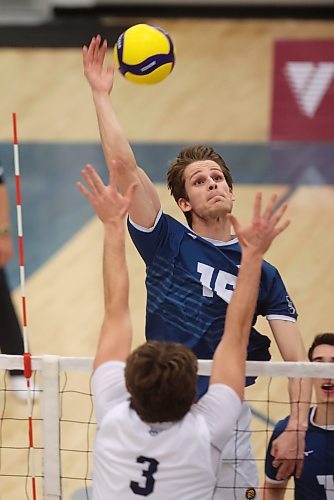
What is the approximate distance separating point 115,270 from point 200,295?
0.90m

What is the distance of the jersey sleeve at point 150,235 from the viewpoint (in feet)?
16.7

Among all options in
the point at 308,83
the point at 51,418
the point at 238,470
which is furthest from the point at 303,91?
the point at 51,418

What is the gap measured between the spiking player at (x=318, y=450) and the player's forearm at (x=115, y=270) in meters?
1.63

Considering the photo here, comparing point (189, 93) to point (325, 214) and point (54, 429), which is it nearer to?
point (325, 214)

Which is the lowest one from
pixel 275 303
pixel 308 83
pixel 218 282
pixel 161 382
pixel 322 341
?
pixel 322 341

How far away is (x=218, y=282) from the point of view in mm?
5043

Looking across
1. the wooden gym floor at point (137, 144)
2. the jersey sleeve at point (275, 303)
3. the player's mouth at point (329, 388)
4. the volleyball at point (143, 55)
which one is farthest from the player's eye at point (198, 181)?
the wooden gym floor at point (137, 144)

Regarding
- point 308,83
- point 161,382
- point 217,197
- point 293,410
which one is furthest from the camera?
point 308,83

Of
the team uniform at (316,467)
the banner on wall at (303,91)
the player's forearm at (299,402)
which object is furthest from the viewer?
the banner on wall at (303,91)

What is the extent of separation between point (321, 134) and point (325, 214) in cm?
296

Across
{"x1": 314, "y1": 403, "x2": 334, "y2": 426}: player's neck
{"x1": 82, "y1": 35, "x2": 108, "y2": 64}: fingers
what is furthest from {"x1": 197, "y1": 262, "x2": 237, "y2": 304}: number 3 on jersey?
{"x1": 82, "y1": 35, "x2": 108, "y2": 64}: fingers

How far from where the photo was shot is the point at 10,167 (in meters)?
13.4

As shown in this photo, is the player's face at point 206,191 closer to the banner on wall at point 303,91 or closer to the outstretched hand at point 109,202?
the outstretched hand at point 109,202

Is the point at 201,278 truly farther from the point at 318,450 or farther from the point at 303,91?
the point at 303,91
